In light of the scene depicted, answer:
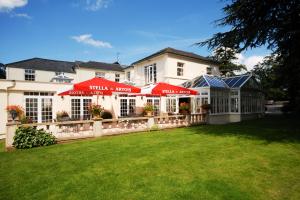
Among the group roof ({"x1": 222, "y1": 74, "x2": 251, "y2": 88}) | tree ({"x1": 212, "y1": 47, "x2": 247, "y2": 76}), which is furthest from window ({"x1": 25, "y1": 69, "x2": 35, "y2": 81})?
tree ({"x1": 212, "y1": 47, "x2": 247, "y2": 76})

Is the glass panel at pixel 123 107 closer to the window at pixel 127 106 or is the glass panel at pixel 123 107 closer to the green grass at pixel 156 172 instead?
the window at pixel 127 106

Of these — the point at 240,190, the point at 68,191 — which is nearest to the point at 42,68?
the point at 68,191

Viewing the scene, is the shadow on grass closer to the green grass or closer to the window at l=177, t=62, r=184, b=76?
the green grass

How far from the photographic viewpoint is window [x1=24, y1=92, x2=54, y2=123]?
54.9 ft

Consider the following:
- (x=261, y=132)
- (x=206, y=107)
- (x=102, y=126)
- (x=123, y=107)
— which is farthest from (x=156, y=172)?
(x=123, y=107)

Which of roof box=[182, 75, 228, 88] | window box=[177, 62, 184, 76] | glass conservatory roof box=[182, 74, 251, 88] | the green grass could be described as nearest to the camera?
the green grass

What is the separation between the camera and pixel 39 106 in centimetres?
1714

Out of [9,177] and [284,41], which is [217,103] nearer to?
[284,41]

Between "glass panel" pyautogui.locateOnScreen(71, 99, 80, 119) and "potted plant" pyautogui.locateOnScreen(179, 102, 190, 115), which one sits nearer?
"potted plant" pyautogui.locateOnScreen(179, 102, 190, 115)

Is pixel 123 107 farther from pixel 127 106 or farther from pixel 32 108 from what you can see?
pixel 32 108

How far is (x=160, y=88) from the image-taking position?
14.1 m

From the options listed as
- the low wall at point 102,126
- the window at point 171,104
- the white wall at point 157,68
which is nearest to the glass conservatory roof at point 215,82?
the window at point 171,104

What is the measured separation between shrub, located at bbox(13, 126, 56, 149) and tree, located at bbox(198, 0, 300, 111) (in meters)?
11.2

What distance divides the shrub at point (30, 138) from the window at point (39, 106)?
689 centimetres
